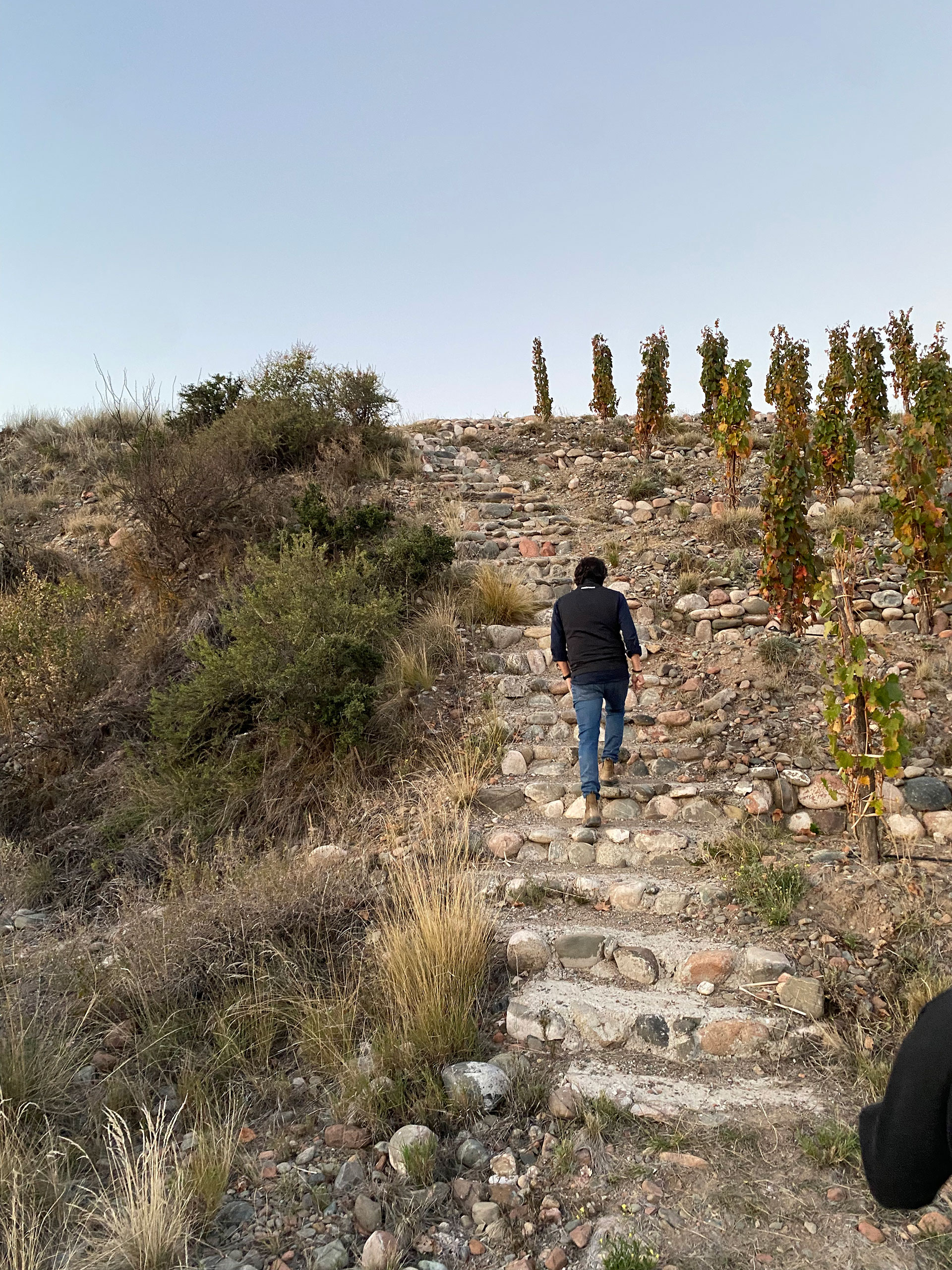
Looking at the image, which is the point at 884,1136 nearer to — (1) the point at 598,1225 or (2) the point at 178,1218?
(1) the point at 598,1225

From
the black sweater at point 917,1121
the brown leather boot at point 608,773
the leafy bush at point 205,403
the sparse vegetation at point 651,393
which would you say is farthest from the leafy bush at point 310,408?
the black sweater at point 917,1121

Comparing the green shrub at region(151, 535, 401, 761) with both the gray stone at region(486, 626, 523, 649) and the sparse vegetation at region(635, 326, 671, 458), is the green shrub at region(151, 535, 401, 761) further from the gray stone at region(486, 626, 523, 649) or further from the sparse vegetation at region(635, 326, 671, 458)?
the sparse vegetation at region(635, 326, 671, 458)

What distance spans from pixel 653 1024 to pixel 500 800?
2.52 meters

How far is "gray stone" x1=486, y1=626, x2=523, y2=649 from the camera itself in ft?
27.3

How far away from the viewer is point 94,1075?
3494 mm

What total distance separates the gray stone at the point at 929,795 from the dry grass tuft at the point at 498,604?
4.35 m

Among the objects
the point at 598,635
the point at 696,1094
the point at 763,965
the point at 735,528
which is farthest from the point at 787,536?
the point at 696,1094

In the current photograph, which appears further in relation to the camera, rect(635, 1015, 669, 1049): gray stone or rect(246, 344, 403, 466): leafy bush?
rect(246, 344, 403, 466): leafy bush

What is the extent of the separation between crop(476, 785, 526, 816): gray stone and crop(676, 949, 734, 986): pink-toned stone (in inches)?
84.9

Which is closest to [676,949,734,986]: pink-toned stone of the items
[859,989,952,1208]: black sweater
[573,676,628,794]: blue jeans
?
[573,676,628,794]: blue jeans

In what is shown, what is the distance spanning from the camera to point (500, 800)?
6.05m

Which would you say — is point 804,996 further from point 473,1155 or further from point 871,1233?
point 473,1155

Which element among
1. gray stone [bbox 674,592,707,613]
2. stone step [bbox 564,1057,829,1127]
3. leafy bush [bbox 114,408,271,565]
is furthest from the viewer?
leafy bush [bbox 114,408,271,565]

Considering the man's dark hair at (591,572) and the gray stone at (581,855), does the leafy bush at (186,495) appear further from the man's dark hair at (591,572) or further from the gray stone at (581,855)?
the gray stone at (581,855)
